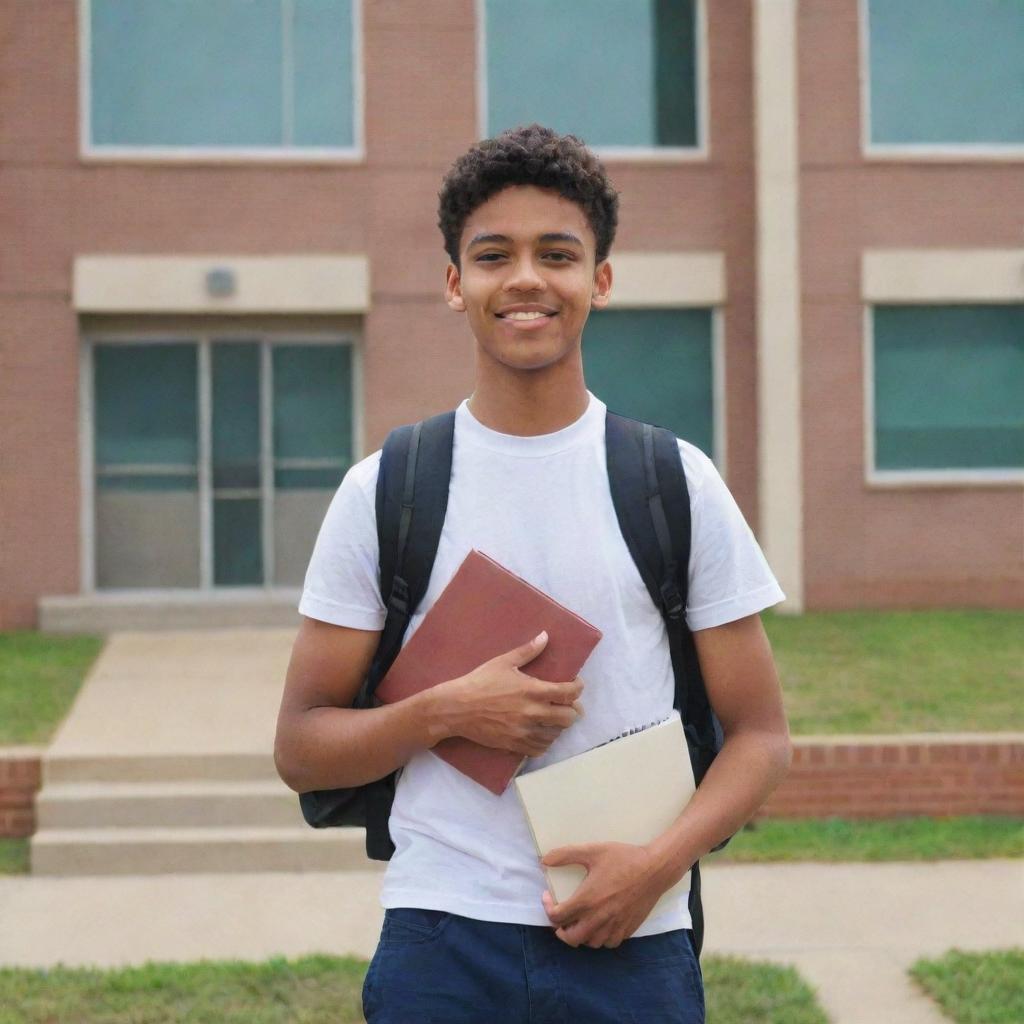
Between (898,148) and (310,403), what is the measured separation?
574 centimetres

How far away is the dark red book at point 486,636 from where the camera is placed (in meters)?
2.11

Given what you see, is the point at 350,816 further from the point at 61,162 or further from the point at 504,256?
the point at 61,162

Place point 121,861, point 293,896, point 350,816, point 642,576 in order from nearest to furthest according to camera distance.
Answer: point 642,576
point 350,816
point 293,896
point 121,861

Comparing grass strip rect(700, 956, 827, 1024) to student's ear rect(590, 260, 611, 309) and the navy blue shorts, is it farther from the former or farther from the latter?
student's ear rect(590, 260, 611, 309)

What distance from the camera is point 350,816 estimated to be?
2367 millimetres

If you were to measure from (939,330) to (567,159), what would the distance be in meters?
12.4

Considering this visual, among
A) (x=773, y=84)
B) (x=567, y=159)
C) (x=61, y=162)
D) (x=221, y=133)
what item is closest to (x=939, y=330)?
(x=773, y=84)

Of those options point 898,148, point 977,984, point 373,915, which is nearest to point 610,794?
point 977,984

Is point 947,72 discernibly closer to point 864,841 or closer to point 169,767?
point 864,841

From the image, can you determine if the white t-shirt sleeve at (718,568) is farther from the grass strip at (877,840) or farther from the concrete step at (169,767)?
the concrete step at (169,767)

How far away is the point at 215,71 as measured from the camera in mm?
13602

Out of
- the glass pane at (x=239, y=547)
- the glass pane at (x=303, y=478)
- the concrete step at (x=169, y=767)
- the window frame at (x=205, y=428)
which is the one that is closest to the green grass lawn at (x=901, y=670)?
the concrete step at (x=169, y=767)

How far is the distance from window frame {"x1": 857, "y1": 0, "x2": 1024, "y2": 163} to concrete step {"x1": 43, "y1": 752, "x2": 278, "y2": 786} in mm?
8666

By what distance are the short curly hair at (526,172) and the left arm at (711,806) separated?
670 mm
